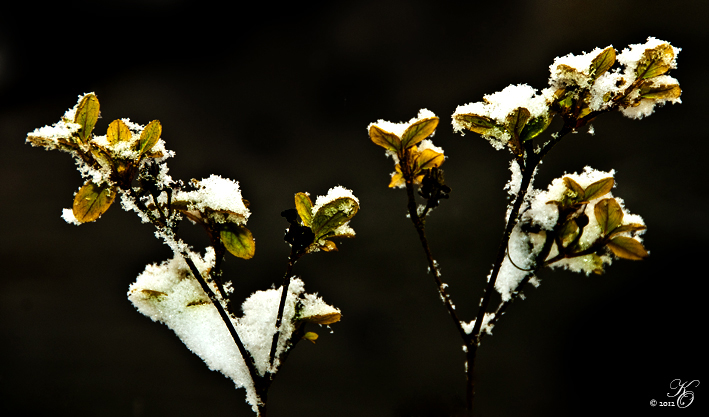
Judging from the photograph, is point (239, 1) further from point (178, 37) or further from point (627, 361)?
point (627, 361)

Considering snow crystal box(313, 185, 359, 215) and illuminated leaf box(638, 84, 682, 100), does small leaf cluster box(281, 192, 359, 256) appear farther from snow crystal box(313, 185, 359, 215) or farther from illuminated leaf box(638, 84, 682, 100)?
illuminated leaf box(638, 84, 682, 100)

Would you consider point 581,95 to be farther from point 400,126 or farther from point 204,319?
point 204,319

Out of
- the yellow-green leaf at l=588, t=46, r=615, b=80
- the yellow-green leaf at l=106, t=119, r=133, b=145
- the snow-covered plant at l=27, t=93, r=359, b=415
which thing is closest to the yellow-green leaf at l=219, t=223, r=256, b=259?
the snow-covered plant at l=27, t=93, r=359, b=415

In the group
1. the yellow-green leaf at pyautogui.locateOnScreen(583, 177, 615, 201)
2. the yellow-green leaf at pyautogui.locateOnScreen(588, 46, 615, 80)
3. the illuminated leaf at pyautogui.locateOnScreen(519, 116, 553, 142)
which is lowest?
the yellow-green leaf at pyautogui.locateOnScreen(583, 177, 615, 201)

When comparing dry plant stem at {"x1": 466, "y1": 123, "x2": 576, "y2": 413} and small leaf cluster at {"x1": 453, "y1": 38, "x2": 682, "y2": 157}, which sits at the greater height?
small leaf cluster at {"x1": 453, "y1": 38, "x2": 682, "y2": 157}

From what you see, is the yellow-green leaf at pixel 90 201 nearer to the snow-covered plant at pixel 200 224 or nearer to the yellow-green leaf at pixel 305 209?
the snow-covered plant at pixel 200 224

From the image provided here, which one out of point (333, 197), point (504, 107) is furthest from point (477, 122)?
point (333, 197)

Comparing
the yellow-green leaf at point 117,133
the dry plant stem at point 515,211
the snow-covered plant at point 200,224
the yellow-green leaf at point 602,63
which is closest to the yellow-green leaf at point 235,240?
the snow-covered plant at point 200,224
